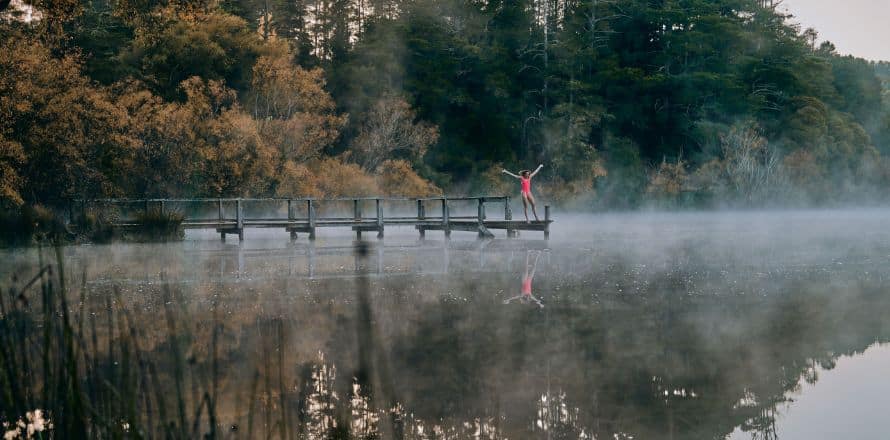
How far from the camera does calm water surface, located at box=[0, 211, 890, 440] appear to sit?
25.5ft

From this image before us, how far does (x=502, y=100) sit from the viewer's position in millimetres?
58062

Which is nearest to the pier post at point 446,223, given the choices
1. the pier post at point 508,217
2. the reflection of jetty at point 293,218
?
the reflection of jetty at point 293,218

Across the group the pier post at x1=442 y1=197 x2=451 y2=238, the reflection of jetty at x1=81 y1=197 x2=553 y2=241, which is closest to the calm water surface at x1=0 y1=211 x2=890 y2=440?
the reflection of jetty at x1=81 y1=197 x2=553 y2=241

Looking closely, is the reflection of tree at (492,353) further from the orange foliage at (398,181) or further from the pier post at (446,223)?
the orange foliage at (398,181)

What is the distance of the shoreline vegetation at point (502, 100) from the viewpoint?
40406 millimetres

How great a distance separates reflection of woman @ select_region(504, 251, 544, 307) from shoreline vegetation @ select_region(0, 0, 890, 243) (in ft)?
53.1

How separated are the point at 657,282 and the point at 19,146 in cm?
1977

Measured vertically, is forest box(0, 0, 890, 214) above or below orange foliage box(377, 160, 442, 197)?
above

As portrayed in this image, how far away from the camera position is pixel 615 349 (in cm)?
1072

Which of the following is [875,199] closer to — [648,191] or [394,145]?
[648,191]

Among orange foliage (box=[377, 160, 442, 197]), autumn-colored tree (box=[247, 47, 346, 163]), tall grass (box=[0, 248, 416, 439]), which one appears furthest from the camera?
orange foliage (box=[377, 160, 442, 197])

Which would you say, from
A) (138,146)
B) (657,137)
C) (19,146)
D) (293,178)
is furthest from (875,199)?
(19,146)

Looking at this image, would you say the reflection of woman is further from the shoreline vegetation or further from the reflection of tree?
the shoreline vegetation

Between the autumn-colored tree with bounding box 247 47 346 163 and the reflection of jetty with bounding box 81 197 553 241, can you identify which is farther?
the autumn-colored tree with bounding box 247 47 346 163
